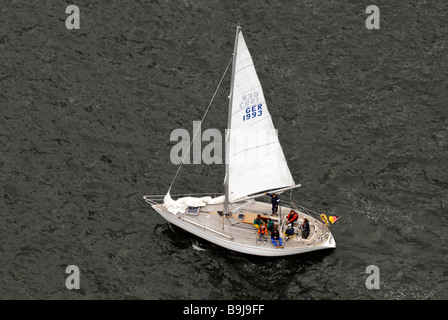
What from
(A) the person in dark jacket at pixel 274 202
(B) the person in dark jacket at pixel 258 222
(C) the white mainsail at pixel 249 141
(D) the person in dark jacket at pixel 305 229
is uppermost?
(C) the white mainsail at pixel 249 141

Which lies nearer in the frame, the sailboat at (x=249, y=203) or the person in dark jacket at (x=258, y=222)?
the sailboat at (x=249, y=203)

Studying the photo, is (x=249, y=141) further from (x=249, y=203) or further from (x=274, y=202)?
(x=249, y=203)

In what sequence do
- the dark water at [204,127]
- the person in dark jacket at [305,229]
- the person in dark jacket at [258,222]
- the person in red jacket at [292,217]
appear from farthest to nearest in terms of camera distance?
1. the person in red jacket at [292,217]
2. the person in dark jacket at [258,222]
3. the person in dark jacket at [305,229]
4. the dark water at [204,127]

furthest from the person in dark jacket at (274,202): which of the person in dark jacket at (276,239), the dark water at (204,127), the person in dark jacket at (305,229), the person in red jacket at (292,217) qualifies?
the dark water at (204,127)

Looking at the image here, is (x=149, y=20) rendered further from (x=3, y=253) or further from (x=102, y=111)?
(x=3, y=253)

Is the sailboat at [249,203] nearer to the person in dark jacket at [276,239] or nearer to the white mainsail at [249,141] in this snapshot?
the white mainsail at [249,141]
